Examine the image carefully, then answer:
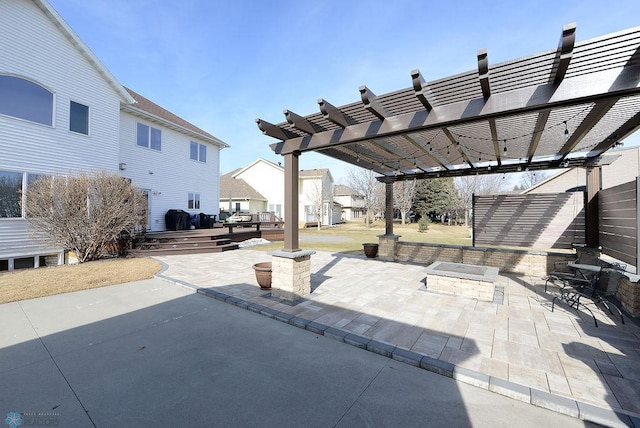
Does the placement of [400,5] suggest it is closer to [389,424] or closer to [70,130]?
[389,424]

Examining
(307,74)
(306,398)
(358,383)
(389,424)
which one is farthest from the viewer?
(307,74)

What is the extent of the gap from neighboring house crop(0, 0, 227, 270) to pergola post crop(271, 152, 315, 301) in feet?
31.5

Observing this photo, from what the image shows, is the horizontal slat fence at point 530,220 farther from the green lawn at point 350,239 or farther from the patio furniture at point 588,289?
the green lawn at point 350,239

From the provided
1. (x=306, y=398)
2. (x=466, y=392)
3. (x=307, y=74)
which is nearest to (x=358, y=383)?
(x=306, y=398)

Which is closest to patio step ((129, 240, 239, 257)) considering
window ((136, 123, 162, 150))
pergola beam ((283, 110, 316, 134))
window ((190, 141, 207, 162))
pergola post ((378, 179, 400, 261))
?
window ((136, 123, 162, 150))

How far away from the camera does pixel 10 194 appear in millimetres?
9180

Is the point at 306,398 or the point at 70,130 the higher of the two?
the point at 70,130

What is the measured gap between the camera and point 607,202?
254 inches

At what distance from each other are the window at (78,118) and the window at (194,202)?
20.8 feet

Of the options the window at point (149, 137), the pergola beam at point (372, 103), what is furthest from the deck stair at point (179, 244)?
the pergola beam at point (372, 103)

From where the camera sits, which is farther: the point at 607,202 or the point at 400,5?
the point at 400,5

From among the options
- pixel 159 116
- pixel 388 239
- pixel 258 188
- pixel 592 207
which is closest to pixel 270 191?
pixel 258 188

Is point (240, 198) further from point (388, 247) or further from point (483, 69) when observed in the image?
point (483, 69)

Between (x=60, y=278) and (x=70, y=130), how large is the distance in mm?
6706
